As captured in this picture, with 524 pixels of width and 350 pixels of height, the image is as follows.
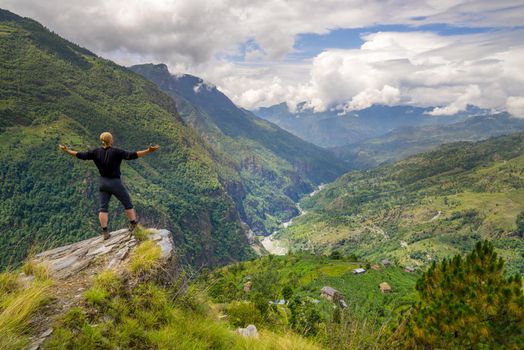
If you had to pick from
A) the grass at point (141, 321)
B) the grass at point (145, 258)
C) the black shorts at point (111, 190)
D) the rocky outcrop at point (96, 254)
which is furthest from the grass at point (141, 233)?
the grass at point (141, 321)

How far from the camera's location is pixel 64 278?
26.3 ft

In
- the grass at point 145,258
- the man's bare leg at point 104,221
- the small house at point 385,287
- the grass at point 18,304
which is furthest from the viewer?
the small house at point 385,287

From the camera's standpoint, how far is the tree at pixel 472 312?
8.59 m

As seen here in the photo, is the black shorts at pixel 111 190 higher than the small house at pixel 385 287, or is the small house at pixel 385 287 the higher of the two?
the black shorts at pixel 111 190

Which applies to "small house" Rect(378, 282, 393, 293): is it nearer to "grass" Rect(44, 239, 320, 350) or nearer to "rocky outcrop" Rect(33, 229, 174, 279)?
"rocky outcrop" Rect(33, 229, 174, 279)

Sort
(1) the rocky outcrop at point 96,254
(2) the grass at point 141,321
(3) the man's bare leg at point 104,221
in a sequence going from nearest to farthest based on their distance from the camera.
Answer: (2) the grass at point 141,321 → (1) the rocky outcrop at point 96,254 → (3) the man's bare leg at point 104,221

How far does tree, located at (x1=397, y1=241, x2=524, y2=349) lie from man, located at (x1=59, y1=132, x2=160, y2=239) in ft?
28.2

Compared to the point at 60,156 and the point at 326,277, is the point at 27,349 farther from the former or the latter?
the point at 60,156

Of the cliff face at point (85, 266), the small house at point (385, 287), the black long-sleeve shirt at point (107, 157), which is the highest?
the black long-sleeve shirt at point (107, 157)

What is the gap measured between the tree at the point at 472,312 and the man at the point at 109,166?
858cm

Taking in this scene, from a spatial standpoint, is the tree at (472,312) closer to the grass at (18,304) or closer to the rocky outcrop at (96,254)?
the rocky outcrop at (96,254)

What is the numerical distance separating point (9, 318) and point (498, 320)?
11235 mm

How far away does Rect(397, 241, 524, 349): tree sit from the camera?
8594 mm

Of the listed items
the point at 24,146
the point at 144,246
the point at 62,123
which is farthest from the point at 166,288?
the point at 62,123
